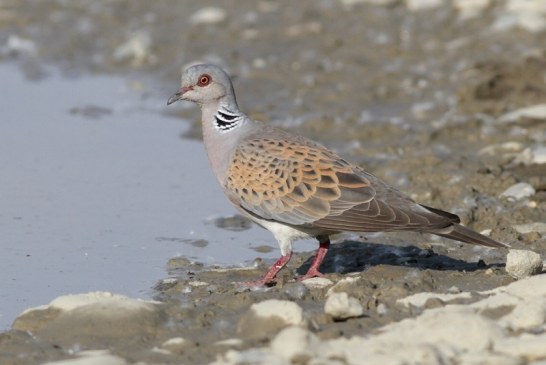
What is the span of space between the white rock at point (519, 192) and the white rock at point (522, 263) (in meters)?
1.92

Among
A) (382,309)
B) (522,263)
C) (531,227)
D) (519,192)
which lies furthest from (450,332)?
(519,192)

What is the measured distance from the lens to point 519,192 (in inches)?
345

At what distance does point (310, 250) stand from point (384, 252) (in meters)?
0.58

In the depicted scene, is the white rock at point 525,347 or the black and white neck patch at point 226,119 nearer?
the white rock at point 525,347

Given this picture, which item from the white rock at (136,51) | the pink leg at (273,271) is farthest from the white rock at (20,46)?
the pink leg at (273,271)

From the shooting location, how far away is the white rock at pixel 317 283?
691 cm

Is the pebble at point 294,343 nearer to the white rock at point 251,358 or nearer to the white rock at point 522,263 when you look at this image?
the white rock at point 251,358

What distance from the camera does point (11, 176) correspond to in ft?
33.2

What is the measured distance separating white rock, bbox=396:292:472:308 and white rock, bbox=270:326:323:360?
0.94 m

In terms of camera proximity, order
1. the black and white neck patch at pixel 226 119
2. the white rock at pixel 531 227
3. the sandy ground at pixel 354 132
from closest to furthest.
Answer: the sandy ground at pixel 354 132 → the black and white neck patch at pixel 226 119 → the white rock at pixel 531 227

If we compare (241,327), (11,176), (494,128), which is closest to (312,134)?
(494,128)

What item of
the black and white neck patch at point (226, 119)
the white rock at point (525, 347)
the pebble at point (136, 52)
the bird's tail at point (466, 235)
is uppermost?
the pebble at point (136, 52)

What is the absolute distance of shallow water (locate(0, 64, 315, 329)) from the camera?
7785 millimetres

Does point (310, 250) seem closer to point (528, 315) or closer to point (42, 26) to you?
point (528, 315)
